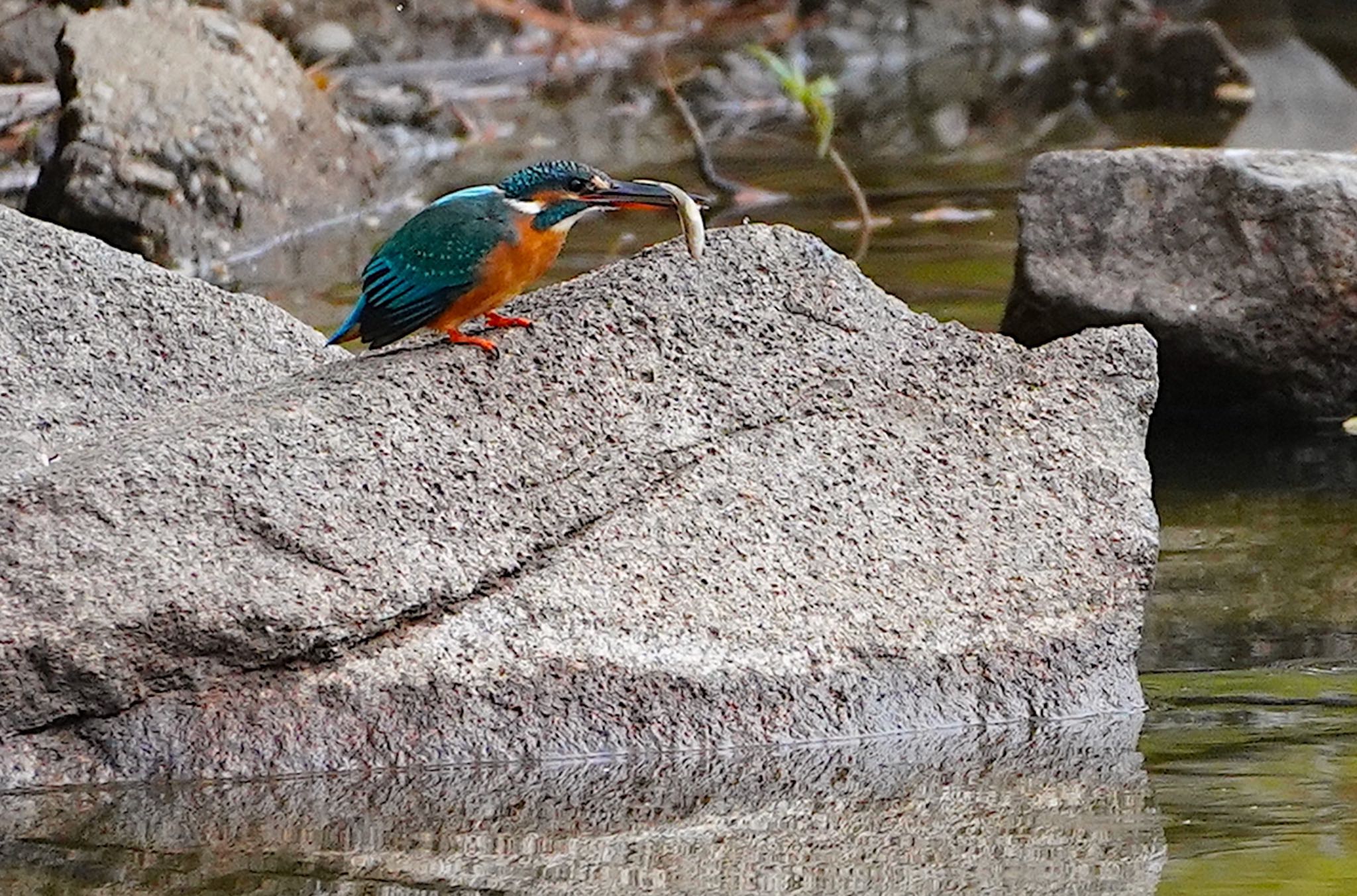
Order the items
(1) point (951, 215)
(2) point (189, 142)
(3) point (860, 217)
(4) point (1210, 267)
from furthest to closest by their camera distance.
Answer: (1) point (951, 215) < (3) point (860, 217) < (2) point (189, 142) < (4) point (1210, 267)

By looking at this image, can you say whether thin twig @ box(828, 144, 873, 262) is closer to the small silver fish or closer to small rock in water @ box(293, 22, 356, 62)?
the small silver fish

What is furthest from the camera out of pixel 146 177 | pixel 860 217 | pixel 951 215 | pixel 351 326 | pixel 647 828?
pixel 951 215

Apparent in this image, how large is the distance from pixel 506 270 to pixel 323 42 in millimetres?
9476

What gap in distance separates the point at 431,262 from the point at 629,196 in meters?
0.38

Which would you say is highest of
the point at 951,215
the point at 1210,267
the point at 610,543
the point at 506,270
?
the point at 506,270

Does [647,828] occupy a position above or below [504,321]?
below

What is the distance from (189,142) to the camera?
916 centimetres

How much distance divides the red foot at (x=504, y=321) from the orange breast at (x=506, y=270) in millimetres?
52

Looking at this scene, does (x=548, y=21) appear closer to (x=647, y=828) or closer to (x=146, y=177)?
(x=146, y=177)

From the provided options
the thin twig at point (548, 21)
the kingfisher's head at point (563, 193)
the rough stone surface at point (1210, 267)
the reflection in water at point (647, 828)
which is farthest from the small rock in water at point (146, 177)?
the thin twig at point (548, 21)

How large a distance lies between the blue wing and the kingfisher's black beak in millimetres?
178

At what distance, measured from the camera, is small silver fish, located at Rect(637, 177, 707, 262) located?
4.04 m

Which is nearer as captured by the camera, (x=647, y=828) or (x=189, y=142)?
(x=647, y=828)

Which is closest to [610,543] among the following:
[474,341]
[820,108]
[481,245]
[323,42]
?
[474,341]
